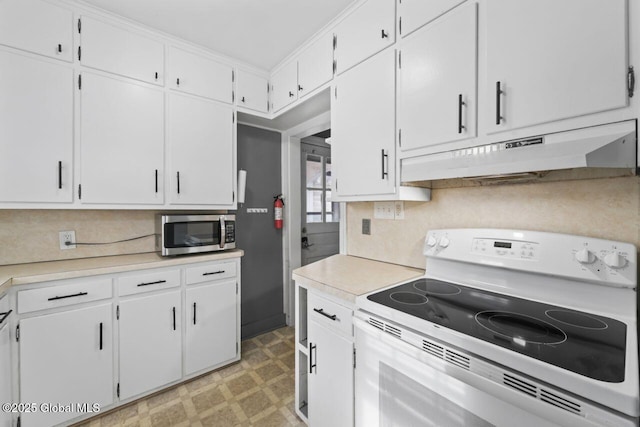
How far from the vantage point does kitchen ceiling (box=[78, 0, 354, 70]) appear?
1693 mm

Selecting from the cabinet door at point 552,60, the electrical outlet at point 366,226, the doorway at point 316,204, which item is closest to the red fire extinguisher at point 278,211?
the doorway at point 316,204

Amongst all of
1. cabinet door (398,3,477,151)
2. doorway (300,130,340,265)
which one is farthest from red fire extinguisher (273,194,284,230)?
cabinet door (398,3,477,151)

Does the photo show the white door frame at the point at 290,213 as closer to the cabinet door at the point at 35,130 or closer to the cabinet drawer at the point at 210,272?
the cabinet drawer at the point at 210,272

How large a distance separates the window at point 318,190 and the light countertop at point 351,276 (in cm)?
145

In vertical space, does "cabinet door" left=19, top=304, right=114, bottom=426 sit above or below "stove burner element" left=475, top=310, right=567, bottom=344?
below

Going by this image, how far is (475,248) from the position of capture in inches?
50.3

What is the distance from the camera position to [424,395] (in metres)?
0.92

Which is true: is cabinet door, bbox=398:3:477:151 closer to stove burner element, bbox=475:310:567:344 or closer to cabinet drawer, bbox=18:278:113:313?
stove burner element, bbox=475:310:567:344

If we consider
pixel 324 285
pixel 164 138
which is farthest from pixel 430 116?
pixel 164 138

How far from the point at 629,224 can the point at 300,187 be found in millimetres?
2546

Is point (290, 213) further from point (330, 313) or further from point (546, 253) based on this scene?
point (546, 253)

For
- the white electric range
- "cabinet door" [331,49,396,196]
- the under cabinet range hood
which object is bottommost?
the white electric range

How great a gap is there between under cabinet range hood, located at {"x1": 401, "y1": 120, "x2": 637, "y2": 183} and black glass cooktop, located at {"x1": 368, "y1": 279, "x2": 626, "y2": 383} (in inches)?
21.1

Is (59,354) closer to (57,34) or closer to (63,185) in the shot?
(63,185)
